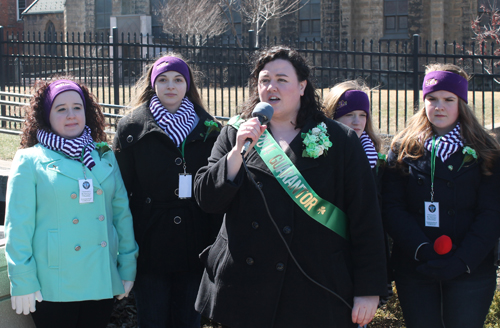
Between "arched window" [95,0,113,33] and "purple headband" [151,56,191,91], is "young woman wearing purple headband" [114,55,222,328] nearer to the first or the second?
"purple headband" [151,56,191,91]

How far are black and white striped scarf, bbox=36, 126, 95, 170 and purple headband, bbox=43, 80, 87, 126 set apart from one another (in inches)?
4.4

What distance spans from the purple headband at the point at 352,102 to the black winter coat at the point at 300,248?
A: 0.87 m

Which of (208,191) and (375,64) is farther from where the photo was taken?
(375,64)

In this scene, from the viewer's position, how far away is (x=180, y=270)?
3316 mm

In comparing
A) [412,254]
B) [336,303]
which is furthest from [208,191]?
[412,254]

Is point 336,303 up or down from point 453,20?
down

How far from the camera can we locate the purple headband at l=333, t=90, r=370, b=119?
346cm

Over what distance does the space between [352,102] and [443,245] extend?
1.10 meters

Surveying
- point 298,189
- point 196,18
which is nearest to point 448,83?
point 298,189

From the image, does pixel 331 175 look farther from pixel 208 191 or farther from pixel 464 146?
pixel 464 146

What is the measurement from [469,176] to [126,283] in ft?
7.02

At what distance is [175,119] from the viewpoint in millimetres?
3377

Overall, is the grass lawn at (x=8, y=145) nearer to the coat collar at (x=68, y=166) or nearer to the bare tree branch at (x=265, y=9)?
the coat collar at (x=68, y=166)

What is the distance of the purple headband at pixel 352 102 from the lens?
11.3ft
